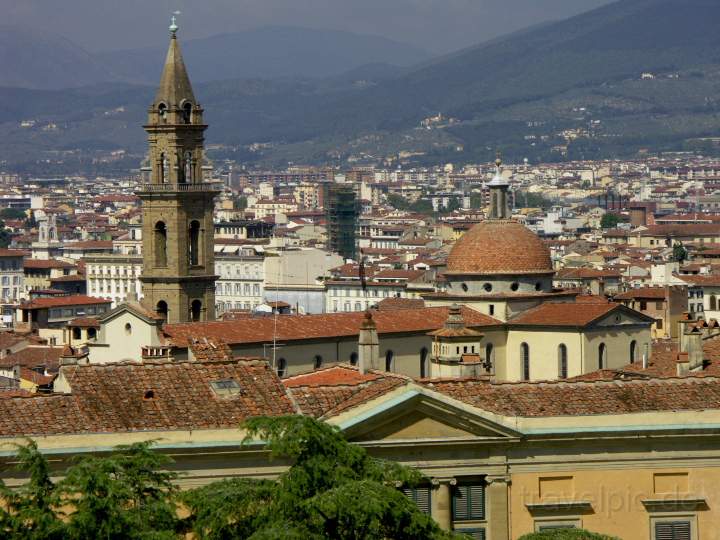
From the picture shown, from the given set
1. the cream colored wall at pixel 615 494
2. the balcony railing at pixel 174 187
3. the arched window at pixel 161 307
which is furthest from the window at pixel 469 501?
the balcony railing at pixel 174 187

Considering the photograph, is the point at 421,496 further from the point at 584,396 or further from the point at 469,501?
the point at 584,396

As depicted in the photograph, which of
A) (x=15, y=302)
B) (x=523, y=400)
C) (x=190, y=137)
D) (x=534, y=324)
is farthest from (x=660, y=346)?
(x=15, y=302)

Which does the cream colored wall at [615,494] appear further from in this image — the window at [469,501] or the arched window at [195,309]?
the arched window at [195,309]

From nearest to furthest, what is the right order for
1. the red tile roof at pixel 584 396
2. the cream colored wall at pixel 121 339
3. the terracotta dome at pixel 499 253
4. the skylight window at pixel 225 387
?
the skylight window at pixel 225 387, the red tile roof at pixel 584 396, the cream colored wall at pixel 121 339, the terracotta dome at pixel 499 253

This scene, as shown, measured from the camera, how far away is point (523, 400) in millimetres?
25594

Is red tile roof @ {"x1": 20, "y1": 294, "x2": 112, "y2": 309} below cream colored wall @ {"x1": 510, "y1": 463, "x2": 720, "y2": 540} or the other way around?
below

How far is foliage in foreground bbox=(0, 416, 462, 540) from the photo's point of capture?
66.5ft

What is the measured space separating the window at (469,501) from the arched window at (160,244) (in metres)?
35.3

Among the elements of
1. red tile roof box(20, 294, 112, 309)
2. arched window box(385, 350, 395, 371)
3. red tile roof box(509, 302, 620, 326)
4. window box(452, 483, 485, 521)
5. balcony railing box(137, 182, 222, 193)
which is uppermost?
balcony railing box(137, 182, 222, 193)

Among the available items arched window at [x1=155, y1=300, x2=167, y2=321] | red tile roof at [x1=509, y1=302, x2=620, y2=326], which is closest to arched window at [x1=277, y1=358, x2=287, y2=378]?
red tile roof at [x1=509, y1=302, x2=620, y2=326]

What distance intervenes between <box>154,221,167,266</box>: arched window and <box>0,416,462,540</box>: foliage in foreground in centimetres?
3774

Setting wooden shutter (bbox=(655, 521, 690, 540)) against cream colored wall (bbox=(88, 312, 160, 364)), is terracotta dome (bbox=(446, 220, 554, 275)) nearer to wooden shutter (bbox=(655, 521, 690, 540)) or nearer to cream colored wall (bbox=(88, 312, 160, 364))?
cream colored wall (bbox=(88, 312, 160, 364))

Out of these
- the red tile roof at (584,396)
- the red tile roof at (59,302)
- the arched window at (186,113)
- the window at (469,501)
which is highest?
the arched window at (186,113)

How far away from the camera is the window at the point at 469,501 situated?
2442cm
